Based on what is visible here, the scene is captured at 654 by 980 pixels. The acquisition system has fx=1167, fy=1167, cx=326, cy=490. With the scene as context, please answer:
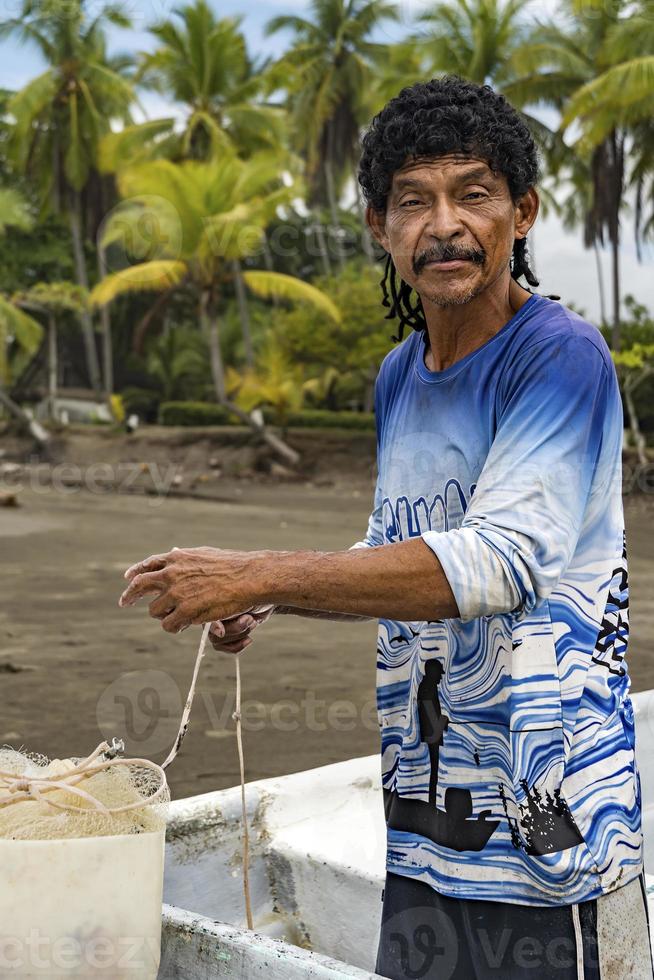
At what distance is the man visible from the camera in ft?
4.79

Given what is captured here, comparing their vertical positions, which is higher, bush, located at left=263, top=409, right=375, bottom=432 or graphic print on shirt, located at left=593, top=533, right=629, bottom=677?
graphic print on shirt, located at left=593, top=533, right=629, bottom=677

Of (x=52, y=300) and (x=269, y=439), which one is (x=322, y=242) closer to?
(x=52, y=300)

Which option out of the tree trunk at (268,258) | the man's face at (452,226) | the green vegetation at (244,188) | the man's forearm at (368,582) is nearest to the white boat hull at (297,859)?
the man's forearm at (368,582)

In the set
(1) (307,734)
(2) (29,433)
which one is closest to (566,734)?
(1) (307,734)

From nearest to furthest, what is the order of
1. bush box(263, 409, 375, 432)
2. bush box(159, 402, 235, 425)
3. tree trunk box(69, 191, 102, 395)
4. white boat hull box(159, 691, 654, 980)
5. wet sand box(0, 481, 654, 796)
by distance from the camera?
1. white boat hull box(159, 691, 654, 980)
2. wet sand box(0, 481, 654, 796)
3. bush box(263, 409, 375, 432)
4. bush box(159, 402, 235, 425)
5. tree trunk box(69, 191, 102, 395)

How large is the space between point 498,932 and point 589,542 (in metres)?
0.57

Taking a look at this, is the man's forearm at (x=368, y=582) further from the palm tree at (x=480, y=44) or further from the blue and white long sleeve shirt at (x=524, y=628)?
the palm tree at (x=480, y=44)

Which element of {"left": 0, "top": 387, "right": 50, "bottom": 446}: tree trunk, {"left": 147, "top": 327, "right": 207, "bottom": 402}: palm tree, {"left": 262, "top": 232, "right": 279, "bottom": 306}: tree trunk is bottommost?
{"left": 0, "top": 387, "right": 50, "bottom": 446}: tree trunk

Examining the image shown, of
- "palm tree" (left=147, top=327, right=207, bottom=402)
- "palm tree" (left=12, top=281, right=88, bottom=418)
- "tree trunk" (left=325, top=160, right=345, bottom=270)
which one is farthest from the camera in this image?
"palm tree" (left=147, top=327, right=207, bottom=402)

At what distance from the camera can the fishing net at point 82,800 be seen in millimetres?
1590

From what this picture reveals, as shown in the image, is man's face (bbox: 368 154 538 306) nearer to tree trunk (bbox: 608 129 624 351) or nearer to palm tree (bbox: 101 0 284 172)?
tree trunk (bbox: 608 129 624 351)

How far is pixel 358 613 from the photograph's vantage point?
4.82ft

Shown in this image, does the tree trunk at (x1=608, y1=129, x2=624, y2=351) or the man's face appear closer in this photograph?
the man's face

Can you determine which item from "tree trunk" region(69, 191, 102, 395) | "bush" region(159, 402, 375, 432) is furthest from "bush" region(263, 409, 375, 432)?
"tree trunk" region(69, 191, 102, 395)
